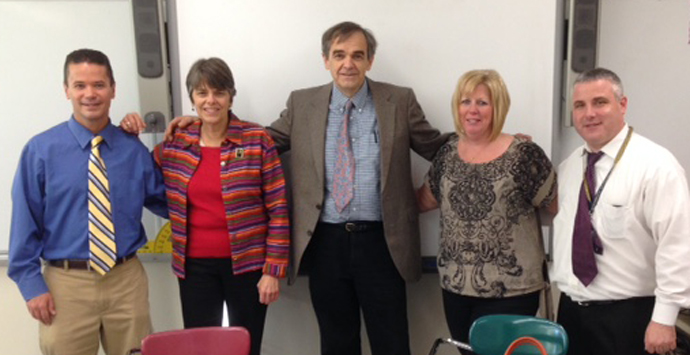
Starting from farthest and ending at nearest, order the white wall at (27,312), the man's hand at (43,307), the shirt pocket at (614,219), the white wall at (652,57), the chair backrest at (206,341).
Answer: the white wall at (27,312) → the white wall at (652,57) → the man's hand at (43,307) → the shirt pocket at (614,219) → the chair backrest at (206,341)

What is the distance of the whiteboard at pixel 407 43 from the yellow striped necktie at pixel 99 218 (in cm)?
68

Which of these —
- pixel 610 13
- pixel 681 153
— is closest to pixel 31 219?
pixel 610 13

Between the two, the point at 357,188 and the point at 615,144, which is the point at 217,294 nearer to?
the point at 357,188

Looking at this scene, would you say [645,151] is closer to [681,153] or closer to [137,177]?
[681,153]

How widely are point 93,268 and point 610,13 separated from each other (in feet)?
7.92

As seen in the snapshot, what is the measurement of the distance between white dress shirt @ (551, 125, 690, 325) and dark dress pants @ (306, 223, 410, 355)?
0.71 m

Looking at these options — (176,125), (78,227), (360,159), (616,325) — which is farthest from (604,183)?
(78,227)

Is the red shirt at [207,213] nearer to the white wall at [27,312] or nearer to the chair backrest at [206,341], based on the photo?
the chair backrest at [206,341]

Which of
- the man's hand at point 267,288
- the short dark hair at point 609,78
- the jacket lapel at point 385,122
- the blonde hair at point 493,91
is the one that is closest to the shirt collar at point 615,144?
the short dark hair at point 609,78

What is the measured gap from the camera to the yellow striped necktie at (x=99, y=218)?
1998mm

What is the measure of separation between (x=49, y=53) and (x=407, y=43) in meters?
1.67

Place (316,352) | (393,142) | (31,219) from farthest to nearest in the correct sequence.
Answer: (316,352) → (393,142) → (31,219)

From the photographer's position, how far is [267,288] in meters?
2.16

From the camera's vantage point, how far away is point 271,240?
220cm
